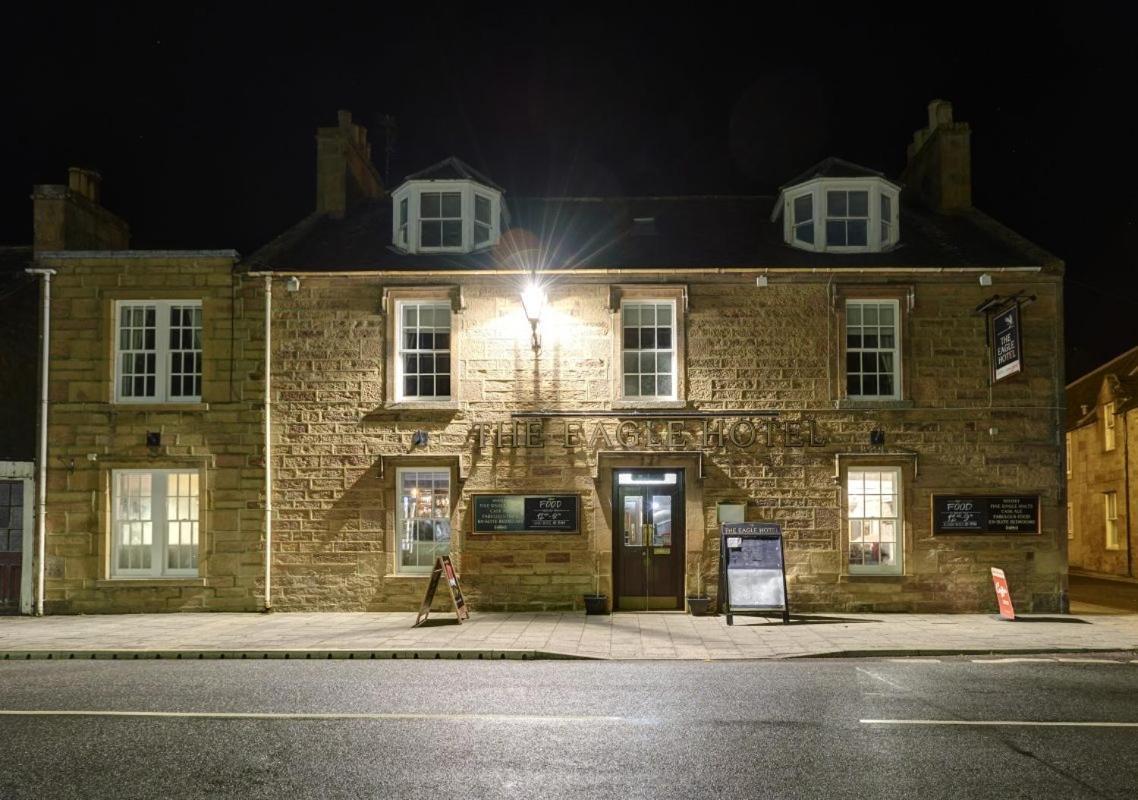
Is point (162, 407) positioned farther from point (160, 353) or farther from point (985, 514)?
point (985, 514)

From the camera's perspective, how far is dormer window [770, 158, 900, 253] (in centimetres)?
1897

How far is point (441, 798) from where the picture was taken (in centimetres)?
651

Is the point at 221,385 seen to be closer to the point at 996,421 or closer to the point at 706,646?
the point at 706,646

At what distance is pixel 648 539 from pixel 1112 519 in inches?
838

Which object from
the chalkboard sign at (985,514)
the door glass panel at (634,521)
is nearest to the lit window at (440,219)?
the door glass panel at (634,521)

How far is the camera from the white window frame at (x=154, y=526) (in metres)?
18.1

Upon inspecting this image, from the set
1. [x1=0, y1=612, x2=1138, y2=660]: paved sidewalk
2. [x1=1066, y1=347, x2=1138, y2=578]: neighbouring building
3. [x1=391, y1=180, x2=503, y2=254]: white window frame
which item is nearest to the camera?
[x1=0, y1=612, x2=1138, y2=660]: paved sidewalk

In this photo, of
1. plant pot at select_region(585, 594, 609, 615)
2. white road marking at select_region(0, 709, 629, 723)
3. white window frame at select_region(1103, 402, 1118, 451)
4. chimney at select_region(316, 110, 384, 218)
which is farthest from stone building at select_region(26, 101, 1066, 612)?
white window frame at select_region(1103, 402, 1118, 451)

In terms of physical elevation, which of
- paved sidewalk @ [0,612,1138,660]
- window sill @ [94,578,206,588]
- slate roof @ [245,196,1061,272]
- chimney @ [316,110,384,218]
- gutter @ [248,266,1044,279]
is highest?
chimney @ [316,110,384,218]

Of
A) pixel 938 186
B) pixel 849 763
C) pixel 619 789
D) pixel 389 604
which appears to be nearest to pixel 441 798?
pixel 619 789

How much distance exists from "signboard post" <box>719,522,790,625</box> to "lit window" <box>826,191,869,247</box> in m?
6.08

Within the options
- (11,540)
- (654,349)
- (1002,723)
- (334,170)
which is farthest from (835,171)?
(11,540)

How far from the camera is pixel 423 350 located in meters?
18.3

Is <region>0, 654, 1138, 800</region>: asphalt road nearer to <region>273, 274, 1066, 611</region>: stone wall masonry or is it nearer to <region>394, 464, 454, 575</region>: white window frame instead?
<region>273, 274, 1066, 611</region>: stone wall masonry
